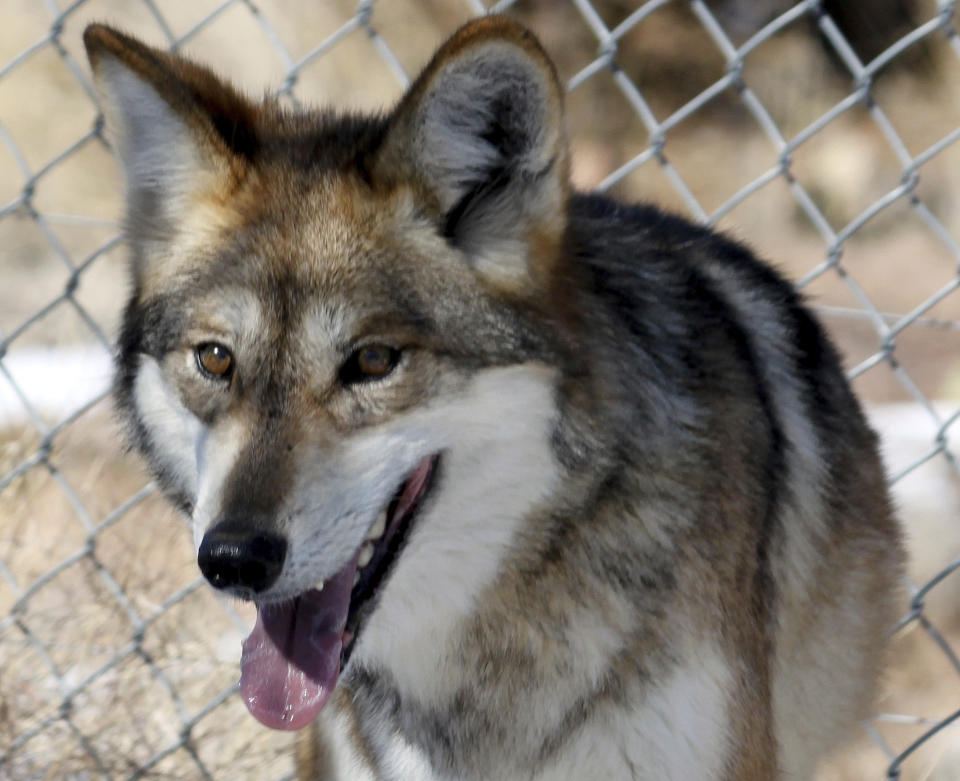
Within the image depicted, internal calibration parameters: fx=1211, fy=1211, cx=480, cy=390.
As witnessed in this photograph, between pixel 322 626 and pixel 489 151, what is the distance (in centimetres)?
85

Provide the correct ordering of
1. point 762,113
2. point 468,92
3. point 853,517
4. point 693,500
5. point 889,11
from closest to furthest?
1. point 468,92
2. point 693,500
3. point 853,517
4. point 762,113
5. point 889,11

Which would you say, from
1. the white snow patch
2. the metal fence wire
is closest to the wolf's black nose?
the metal fence wire

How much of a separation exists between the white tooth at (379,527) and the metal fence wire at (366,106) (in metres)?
1.11

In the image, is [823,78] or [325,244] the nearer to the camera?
[325,244]

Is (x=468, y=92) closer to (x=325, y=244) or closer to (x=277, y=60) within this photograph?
(x=325, y=244)

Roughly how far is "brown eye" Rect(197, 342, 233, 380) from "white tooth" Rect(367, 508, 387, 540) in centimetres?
36

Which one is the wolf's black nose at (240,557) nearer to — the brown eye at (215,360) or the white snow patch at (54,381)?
the brown eye at (215,360)

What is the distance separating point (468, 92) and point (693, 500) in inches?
33.2

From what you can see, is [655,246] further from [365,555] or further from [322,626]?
[322,626]

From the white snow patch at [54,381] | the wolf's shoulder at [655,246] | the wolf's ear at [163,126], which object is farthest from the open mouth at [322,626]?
the white snow patch at [54,381]

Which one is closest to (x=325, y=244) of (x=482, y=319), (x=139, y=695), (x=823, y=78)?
(x=482, y=319)

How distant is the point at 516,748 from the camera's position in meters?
2.27

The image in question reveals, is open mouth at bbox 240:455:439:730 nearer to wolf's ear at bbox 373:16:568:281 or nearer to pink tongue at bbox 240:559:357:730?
pink tongue at bbox 240:559:357:730

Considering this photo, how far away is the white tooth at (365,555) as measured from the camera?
2034 millimetres
